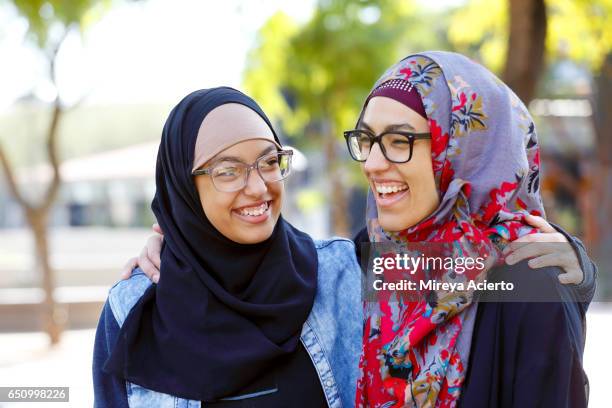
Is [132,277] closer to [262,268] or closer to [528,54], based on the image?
[262,268]

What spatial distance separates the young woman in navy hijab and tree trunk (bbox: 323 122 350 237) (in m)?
7.86

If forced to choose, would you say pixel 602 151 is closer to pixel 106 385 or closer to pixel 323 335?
pixel 323 335

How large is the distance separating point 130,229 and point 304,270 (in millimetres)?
17986

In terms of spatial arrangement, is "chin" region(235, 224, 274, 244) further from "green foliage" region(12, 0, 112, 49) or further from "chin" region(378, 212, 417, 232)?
"green foliage" region(12, 0, 112, 49)

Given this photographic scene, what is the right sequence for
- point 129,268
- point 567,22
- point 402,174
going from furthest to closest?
point 567,22 → point 129,268 → point 402,174

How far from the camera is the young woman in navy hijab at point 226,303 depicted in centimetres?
225

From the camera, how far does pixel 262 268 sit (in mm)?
2379

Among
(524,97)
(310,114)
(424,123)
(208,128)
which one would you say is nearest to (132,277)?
(208,128)

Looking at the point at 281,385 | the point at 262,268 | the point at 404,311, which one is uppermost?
the point at 262,268

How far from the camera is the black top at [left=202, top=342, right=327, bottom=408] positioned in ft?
7.36

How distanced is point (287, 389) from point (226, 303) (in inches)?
12.1

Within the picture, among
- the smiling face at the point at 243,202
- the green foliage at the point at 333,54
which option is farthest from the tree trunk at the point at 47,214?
Answer: the smiling face at the point at 243,202

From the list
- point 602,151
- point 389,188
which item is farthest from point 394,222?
point 602,151

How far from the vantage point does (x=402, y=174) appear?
1974 mm
